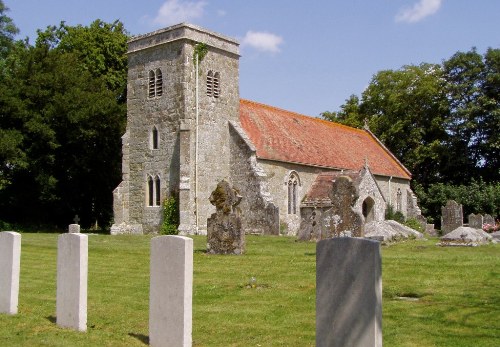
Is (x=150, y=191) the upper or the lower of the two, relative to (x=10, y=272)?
upper

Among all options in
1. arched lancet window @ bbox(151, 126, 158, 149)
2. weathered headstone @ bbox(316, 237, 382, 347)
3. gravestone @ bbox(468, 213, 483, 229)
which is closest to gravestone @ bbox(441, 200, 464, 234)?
gravestone @ bbox(468, 213, 483, 229)

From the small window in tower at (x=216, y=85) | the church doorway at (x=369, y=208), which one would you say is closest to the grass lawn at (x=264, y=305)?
the church doorway at (x=369, y=208)

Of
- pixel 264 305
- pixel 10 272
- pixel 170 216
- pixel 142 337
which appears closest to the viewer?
pixel 142 337

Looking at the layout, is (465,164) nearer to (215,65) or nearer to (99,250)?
(215,65)

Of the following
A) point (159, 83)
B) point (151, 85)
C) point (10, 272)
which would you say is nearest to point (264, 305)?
point (10, 272)

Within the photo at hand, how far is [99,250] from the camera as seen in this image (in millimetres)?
19344

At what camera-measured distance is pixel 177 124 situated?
31.1 meters

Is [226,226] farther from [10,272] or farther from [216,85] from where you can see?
[216,85]

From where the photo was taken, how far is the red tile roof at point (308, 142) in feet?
111

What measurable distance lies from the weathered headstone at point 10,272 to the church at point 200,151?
19.9 metres

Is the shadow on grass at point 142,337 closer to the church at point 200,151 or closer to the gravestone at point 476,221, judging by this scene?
the church at point 200,151

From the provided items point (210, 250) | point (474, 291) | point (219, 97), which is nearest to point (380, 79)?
point (219, 97)

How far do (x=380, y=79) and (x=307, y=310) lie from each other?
47.2 m

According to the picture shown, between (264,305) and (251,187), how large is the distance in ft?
70.7
